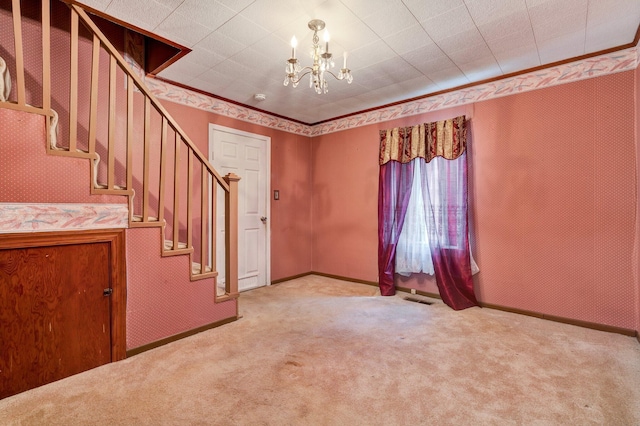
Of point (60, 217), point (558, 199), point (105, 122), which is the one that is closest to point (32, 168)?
point (60, 217)

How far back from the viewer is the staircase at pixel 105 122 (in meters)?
2.03

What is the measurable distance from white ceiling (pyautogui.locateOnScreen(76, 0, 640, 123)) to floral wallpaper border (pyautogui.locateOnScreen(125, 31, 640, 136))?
13 cm

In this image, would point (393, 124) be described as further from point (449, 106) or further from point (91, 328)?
point (91, 328)

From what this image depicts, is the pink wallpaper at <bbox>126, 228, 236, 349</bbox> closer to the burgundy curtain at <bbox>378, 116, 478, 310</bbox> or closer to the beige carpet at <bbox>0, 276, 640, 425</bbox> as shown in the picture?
the beige carpet at <bbox>0, 276, 640, 425</bbox>

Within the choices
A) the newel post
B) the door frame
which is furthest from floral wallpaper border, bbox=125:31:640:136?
the door frame

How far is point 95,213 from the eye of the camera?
2.17 metres

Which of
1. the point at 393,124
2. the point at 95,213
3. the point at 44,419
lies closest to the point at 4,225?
the point at 95,213

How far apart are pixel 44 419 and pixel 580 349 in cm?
365

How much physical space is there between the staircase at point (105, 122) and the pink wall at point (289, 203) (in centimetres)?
126

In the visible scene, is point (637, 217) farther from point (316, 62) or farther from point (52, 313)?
point (52, 313)

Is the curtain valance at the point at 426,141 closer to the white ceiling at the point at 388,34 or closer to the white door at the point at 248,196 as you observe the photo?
the white ceiling at the point at 388,34

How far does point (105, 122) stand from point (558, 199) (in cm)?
445

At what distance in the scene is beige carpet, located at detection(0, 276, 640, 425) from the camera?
169 centimetres

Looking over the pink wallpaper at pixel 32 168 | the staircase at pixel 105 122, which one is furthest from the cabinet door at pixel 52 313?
the staircase at pixel 105 122
